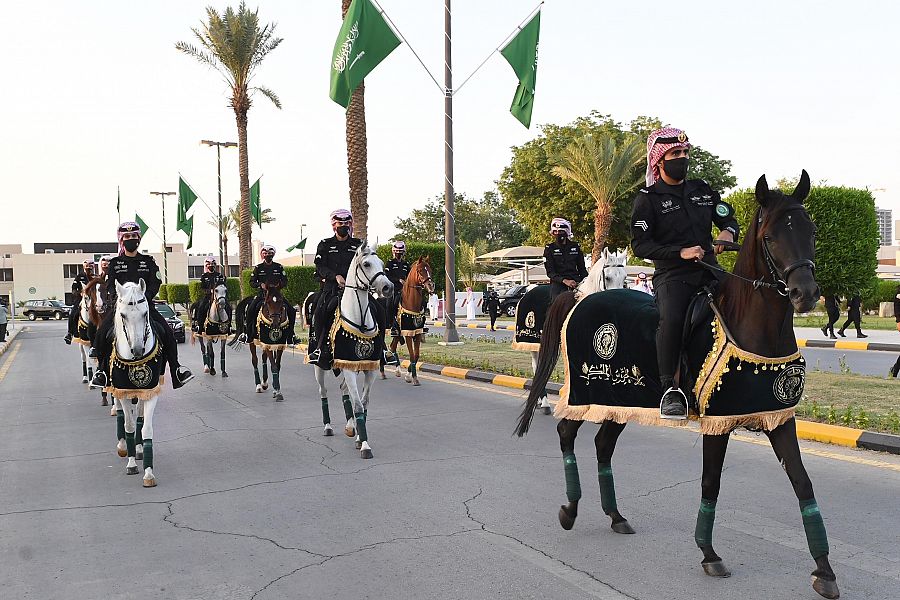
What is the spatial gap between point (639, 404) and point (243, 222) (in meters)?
Answer: 34.2

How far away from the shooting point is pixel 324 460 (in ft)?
28.2

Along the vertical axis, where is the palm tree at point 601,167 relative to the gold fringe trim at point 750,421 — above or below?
above

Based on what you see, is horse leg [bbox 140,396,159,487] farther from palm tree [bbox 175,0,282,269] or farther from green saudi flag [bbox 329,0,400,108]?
palm tree [bbox 175,0,282,269]

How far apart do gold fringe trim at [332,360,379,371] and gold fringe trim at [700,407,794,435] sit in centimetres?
504

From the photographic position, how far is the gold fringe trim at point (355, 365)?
9172 mm

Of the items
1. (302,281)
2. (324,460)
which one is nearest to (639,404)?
(324,460)

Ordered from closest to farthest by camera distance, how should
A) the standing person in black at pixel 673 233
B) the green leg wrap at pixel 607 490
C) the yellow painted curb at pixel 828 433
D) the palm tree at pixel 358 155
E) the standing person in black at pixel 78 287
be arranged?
the standing person in black at pixel 673 233 < the green leg wrap at pixel 607 490 < the yellow painted curb at pixel 828 433 < the standing person in black at pixel 78 287 < the palm tree at pixel 358 155

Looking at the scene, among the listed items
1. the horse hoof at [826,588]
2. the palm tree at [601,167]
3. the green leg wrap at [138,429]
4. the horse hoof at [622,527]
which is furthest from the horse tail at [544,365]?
the palm tree at [601,167]

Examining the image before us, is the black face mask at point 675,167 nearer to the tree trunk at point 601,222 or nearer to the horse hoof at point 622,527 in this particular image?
the horse hoof at point 622,527

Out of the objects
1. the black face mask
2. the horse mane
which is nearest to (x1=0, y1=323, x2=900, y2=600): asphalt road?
the horse mane

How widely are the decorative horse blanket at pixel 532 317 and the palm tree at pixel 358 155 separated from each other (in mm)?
11440

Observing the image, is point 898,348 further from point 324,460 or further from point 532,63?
point 324,460

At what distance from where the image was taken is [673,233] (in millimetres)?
5234

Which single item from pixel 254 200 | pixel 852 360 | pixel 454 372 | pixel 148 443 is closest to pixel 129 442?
pixel 148 443
